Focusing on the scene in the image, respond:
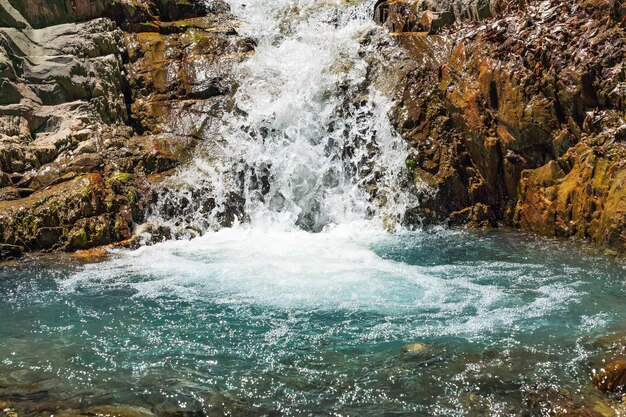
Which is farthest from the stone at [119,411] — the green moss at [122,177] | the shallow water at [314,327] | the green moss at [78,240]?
the green moss at [122,177]

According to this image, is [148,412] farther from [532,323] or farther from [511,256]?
[511,256]

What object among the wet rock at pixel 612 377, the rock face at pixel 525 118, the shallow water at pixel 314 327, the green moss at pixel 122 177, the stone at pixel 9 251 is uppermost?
the rock face at pixel 525 118

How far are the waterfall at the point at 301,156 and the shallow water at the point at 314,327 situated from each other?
62.5 inches

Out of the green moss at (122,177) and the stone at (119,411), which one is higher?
the green moss at (122,177)

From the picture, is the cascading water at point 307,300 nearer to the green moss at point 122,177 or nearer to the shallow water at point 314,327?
the shallow water at point 314,327

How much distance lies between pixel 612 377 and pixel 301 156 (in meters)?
8.24

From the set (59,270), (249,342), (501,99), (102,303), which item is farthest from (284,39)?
(249,342)

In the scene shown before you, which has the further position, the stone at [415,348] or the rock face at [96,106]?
the rock face at [96,106]

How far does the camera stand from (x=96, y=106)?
38.9 feet

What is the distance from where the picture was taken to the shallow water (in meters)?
4.47

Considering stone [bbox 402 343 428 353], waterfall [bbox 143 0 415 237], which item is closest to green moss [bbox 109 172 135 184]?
waterfall [bbox 143 0 415 237]

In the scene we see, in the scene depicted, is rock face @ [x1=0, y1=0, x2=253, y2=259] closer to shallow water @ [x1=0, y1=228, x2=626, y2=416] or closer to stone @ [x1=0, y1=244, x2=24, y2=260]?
stone @ [x1=0, y1=244, x2=24, y2=260]

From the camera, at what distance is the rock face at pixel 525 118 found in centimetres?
901

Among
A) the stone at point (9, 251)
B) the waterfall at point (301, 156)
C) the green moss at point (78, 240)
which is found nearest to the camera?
the stone at point (9, 251)
